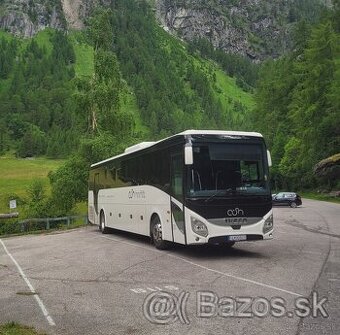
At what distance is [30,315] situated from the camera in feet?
26.2

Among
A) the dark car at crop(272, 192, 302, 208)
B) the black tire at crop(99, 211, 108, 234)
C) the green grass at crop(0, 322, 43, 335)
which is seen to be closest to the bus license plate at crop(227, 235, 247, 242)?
the green grass at crop(0, 322, 43, 335)

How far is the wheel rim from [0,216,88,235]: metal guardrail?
16.3 metres

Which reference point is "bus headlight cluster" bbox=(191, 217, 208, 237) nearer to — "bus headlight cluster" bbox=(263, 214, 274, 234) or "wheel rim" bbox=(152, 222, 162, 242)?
"bus headlight cluster" bbox=(263, 214, 274, 234)

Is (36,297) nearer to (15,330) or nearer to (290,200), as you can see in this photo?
(15,330)

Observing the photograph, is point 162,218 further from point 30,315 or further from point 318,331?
point 318,331

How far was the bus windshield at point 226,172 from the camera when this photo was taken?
14.0 metres

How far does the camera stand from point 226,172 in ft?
46.5

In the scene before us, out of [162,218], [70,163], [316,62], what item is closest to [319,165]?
[316,62]

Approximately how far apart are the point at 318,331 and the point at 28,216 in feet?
107

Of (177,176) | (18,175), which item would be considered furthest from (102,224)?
(18,175)

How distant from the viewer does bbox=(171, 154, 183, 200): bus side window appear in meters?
14.4

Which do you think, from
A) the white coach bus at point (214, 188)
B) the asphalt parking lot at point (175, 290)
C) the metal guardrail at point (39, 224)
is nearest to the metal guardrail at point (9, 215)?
the metal guardrail at point (39, 224)

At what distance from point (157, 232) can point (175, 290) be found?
6905mm

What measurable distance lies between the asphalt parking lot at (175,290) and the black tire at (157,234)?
0.30 m
